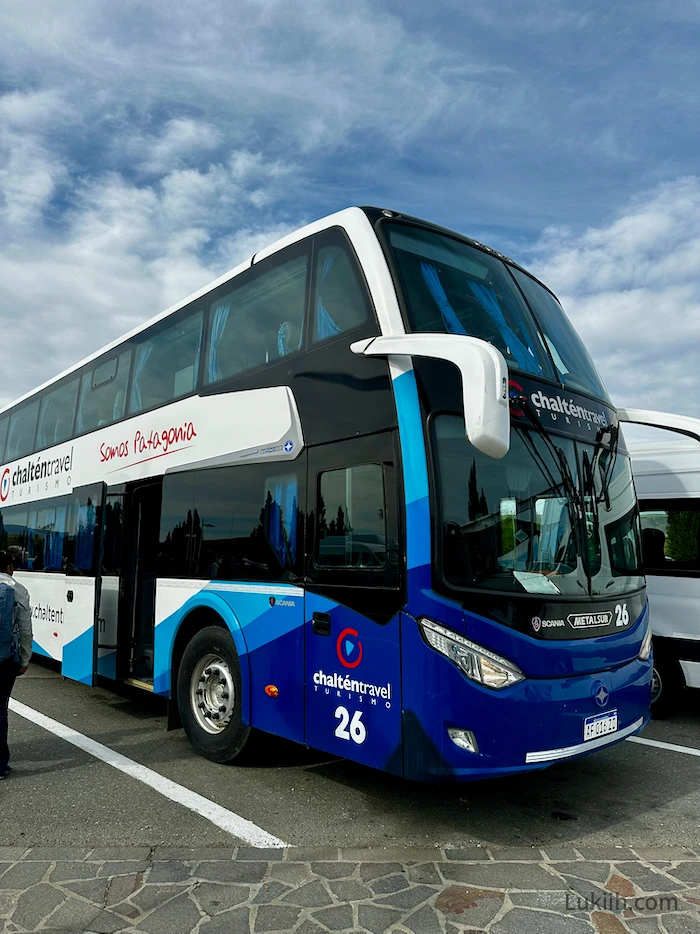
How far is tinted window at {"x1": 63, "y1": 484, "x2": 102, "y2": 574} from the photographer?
29.3 ft

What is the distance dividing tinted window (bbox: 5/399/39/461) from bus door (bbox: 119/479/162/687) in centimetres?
386

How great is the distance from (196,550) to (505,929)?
4.19 m

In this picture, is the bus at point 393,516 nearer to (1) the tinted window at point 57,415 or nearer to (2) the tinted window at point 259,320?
(2) the tinted window at point 259,320

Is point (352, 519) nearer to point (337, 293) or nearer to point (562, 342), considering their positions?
point (337, 293)

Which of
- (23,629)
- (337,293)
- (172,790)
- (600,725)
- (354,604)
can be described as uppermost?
(337,293)

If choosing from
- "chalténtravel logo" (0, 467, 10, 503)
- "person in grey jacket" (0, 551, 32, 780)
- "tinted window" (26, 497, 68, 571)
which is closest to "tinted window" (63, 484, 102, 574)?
"tinted window" (26, 497, 68, 571)

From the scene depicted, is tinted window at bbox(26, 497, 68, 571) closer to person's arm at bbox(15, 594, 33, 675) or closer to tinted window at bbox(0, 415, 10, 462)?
tinted window at bbox(0, 415, 10, 462)

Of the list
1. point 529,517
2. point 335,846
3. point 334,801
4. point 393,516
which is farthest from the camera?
point 334,801

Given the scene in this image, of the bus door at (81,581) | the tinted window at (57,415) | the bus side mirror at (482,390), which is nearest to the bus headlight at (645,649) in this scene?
the bus side mirror at (482,390)

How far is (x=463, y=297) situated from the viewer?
18.5 ft

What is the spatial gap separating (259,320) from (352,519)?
2.25 meters

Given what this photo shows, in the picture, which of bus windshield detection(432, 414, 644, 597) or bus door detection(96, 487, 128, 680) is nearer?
bus windshield detection(432, 414, 644, 597)

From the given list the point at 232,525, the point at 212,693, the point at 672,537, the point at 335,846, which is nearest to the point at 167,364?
the point at 232,525

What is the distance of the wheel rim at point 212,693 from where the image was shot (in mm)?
6375
